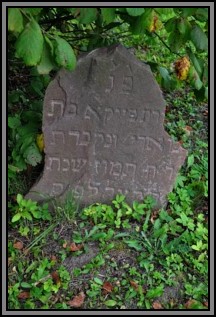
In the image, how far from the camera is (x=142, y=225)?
3.08m

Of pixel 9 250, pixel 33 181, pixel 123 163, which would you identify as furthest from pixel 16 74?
pixel 9 250

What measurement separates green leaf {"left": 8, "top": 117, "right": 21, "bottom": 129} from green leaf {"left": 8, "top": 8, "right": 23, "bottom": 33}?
1154mm

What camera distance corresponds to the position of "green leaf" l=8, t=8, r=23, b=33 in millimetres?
1970

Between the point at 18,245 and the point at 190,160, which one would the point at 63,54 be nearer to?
the point at 18,245

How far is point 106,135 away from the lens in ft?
9.64

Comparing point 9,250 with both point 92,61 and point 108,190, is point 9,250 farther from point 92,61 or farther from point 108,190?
point 92,61

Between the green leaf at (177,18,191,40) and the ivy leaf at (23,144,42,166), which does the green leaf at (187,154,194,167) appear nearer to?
the ivy leaf at (23,144,42,166)

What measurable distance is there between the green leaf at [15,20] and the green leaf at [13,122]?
1.15 metres

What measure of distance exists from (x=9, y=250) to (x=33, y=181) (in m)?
0.56

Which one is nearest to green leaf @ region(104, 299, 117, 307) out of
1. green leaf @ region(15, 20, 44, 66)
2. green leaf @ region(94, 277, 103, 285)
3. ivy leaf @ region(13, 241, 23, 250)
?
green leaf @ region(94, 277, 103, 285)

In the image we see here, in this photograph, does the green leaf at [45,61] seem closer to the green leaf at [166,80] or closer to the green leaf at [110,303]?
the green leaf at [166,80]

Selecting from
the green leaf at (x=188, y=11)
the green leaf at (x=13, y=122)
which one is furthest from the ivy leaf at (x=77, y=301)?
the green leaf at (x=188, y=11)

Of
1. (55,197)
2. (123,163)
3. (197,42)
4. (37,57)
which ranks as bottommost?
(55,197)

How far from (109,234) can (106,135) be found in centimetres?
62
